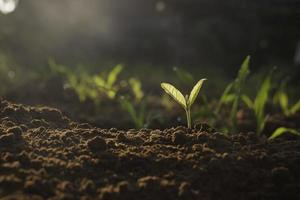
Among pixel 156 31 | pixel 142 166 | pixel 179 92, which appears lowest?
pixel 142 166

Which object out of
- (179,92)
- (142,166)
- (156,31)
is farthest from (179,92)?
(156,31)

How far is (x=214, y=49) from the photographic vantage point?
7602mm

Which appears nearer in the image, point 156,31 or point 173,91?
point 173,91

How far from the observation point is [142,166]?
167 cm

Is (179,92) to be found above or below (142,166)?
above

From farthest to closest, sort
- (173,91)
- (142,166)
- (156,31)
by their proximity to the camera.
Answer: (156,31), (173,91), (142,166)

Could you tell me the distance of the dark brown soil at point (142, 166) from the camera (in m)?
1.47

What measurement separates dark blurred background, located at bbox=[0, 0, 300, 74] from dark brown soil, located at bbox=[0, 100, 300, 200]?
5.47 meters

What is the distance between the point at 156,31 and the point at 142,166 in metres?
6.43

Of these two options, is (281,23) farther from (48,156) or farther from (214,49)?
(48,156)

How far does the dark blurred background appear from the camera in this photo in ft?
24.4

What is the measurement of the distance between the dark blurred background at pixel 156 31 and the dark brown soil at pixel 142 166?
18.0 ft

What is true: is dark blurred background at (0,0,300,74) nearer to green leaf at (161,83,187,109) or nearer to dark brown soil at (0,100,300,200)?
green leaf at (161,83,187,109)

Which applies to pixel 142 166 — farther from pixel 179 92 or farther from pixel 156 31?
pixel 156 31
